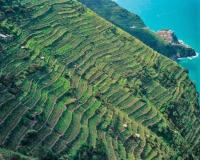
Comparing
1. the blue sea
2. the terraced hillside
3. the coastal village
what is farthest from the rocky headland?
the coastal village

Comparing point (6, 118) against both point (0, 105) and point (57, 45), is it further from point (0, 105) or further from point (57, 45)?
point (57, 45)

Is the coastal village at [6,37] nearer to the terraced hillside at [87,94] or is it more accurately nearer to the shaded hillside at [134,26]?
the terraced hillside at [87,94]

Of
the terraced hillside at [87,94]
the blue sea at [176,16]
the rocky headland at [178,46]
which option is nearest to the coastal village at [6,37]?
the terraced hillside at [87,94]

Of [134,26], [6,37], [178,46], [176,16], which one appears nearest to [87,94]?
[6,37]

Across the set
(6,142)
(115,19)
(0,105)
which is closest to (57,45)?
(0,105)

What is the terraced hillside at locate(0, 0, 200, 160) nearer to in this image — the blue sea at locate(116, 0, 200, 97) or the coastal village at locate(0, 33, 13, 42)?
the coastal village at locate(0, 33, 13, 42)
